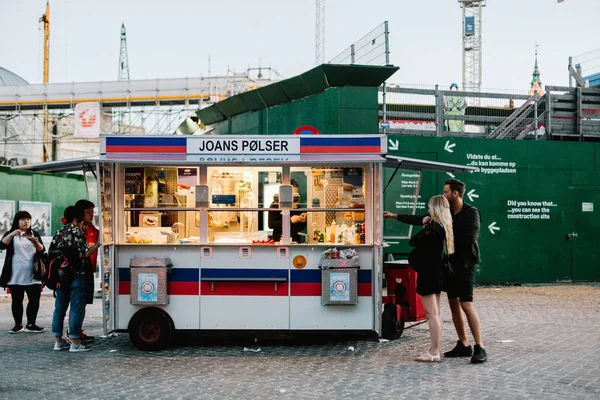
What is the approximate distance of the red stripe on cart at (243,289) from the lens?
918cm

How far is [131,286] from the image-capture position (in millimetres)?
9141

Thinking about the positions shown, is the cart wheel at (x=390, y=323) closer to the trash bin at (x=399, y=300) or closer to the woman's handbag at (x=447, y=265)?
the trash bin at (x=399, y=300)

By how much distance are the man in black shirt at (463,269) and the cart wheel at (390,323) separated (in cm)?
122

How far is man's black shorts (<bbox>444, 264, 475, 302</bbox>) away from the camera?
8195 mm

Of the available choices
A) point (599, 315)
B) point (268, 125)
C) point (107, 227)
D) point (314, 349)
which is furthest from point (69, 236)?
point (268, 125)

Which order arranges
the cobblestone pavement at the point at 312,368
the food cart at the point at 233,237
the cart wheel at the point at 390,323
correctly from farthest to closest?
the cart wheel at the point at 390,323 → the food cart at the point at 233,237 → the cobblestone pavement at the point at 312,368

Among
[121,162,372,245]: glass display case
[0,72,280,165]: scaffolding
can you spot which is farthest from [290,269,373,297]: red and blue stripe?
[0,72,280,165]: scaffolding

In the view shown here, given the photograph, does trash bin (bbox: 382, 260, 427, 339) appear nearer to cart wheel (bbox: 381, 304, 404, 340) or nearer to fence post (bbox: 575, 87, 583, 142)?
cart wheel (bbox: 381, 304, 404, 340)

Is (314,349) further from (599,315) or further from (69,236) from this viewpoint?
(599,315)

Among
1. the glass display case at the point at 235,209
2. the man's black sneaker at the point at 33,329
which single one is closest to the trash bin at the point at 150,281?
the glass display case at the point at 235,209

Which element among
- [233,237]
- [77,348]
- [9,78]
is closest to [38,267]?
[77,348]

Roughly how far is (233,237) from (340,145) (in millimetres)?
1802

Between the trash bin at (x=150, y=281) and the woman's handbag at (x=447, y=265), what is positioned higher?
the woman's handbag at (x=447, y=265)

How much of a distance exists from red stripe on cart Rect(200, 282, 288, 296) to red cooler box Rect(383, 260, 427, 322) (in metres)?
1.63
